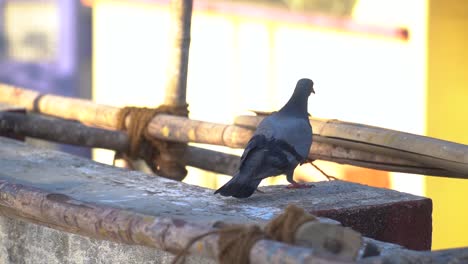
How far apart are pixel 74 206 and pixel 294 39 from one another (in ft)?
15.9

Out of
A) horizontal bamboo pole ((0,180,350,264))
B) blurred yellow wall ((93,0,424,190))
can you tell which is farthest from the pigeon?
blurred yellow wall ((93,0,424,190))

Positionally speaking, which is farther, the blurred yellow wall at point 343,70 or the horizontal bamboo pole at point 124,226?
the blurred yellow wall at point 343,70

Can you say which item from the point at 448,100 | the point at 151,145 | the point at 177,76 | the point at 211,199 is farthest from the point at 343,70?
the point at 211,199

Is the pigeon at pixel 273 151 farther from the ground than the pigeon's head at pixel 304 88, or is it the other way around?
the pigeon's head at pixel 304 88

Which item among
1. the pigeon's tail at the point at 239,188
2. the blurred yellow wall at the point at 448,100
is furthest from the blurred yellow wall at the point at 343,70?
the pigeon's tail at the point at 239,188

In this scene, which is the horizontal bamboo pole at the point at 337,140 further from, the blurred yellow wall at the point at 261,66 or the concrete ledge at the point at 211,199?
the blurred yellow wall at the point at 261,66

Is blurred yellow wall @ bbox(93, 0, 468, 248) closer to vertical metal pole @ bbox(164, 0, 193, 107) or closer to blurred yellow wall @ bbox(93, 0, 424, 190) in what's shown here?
blurred yellow wall @ bbox(93, 0, 424, 190)

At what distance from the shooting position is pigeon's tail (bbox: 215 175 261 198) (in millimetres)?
3688

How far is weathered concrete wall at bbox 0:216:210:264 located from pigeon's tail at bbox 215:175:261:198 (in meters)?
0.38

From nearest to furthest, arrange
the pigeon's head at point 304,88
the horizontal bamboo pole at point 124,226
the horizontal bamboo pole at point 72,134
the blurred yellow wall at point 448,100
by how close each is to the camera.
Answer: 1. the horizontal bamboo pole at point 124,226
2. the pigeon's head at point 304,88
3. the horizontal bamboo pole at point 72,134
4. the blurred yellow wall at point 448,100

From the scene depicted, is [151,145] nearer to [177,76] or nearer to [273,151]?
[177,76]

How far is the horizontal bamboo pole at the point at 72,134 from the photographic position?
5.44 meters

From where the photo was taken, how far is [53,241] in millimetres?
3988

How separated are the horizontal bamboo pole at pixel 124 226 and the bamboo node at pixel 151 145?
157 centimetres
